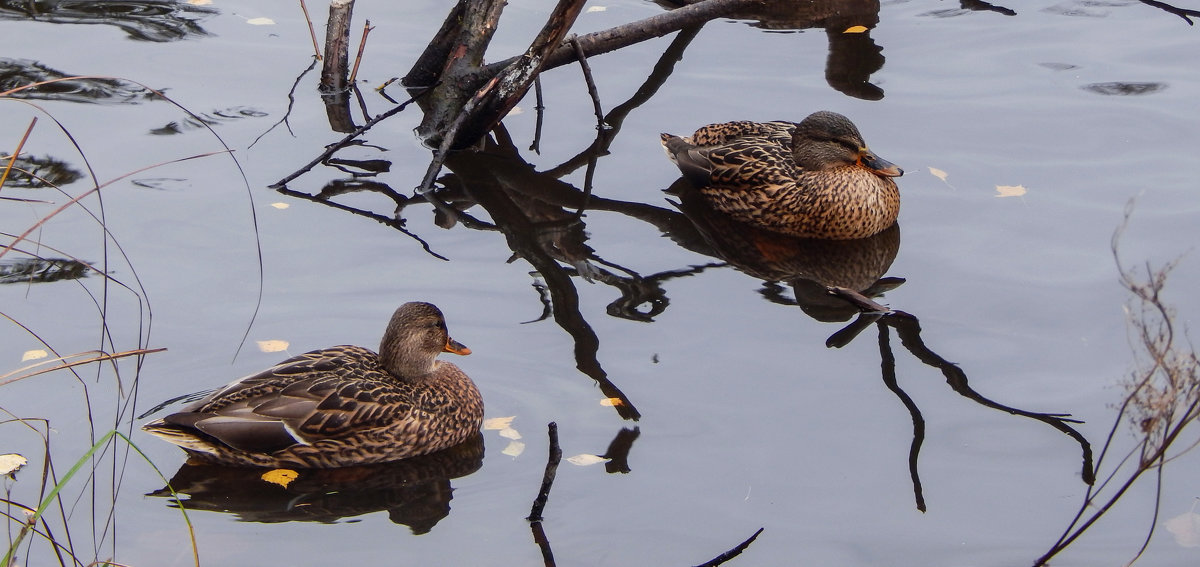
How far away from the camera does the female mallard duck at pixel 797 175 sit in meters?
7.36

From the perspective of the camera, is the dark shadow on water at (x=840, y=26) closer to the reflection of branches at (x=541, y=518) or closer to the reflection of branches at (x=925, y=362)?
the reflection of branches at (x=925, y=362)

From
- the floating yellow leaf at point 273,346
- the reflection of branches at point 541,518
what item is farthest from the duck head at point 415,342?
the reflection of branches at point 541,518

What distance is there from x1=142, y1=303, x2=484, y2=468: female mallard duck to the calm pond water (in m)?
0.11

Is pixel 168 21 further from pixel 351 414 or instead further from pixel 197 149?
pixel 351 414

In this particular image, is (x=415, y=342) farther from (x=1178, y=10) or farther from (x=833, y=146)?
(x=1178, y=10)

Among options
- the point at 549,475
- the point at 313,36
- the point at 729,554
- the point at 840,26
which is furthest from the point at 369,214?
the point at 840,26

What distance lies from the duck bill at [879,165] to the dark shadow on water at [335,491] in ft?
10.3

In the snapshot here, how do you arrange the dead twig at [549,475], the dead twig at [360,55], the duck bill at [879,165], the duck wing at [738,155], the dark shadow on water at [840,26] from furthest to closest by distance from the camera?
1. the dark shadow on water at [840,26]
2. the dead twig at [360,55]
3. the duck wing at [738,155]
4. the duck bill at [879,165]
5. the dead twig at [549,475]

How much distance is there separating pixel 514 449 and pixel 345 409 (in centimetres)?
74

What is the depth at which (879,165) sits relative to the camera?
741 centimetres

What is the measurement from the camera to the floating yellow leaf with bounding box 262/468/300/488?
526cm

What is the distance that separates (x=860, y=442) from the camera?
541cm

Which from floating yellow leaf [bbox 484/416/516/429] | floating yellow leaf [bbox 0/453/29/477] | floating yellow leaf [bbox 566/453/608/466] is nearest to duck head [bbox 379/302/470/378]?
floating yellow leaf [bbox 484/416/516/429]

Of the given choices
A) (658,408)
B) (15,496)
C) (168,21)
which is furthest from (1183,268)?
(168,21)
